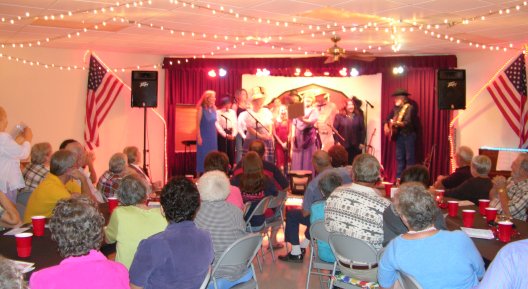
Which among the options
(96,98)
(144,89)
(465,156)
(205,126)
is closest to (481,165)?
(465,156)

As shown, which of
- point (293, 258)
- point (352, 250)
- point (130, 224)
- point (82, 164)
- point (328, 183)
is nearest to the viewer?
point (130, 224)

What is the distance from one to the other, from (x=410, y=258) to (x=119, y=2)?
442 centimetres

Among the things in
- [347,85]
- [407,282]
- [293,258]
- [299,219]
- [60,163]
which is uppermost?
[347,85]

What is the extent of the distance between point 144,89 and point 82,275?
317 inches

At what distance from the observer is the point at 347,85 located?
11.2 meters

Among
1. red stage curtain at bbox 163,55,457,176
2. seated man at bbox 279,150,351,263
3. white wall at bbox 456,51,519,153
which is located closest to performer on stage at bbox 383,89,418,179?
red stage curtain at bbox 163,55,457,176

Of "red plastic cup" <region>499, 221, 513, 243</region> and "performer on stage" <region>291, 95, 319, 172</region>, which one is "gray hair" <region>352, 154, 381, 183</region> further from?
"performer on stage" <region>291, 95, 319, 172</region>

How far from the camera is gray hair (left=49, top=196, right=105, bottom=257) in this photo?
7.45 ft

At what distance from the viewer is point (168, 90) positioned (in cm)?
1134

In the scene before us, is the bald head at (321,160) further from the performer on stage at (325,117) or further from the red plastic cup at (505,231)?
the performer on stage at (325,117)

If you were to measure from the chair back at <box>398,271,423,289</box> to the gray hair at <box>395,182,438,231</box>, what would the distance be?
256mm

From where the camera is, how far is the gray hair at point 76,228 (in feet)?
7.45

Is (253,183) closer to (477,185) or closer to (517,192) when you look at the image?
Answer: (477,185)

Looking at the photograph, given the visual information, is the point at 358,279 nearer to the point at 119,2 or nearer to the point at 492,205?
the point at 492,205
